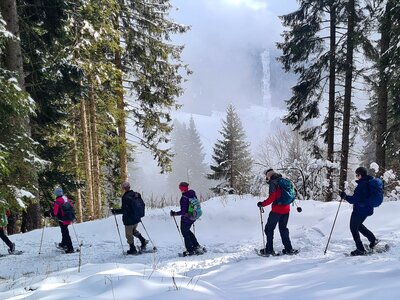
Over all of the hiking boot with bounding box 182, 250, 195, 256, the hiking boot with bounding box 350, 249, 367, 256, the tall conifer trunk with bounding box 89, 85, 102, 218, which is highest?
the tall conifer trunk with bounding box 89, 85, 102, 218

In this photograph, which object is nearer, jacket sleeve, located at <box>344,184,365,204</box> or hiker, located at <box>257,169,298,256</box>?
jacket sleeve, located at <box>344,184,365,204</box>

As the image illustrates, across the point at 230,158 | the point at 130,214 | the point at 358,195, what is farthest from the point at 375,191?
the point at 230,158

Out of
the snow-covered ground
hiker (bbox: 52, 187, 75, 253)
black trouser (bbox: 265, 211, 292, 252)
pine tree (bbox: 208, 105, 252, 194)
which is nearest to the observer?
the snow-covered ground

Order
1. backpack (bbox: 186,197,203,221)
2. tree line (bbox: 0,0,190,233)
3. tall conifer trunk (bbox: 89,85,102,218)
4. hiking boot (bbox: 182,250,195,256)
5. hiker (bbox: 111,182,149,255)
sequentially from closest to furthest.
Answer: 1. tree line (bbox: 0,0,190,233)
2. backpack (bbox: 186,197,203,221)
3. hiking boot (bbox: 182,250,195,256)
4. hiker (bbox: 111,182,149,255)
5. tall conifer trunk (bbox: 89,85,102,218)

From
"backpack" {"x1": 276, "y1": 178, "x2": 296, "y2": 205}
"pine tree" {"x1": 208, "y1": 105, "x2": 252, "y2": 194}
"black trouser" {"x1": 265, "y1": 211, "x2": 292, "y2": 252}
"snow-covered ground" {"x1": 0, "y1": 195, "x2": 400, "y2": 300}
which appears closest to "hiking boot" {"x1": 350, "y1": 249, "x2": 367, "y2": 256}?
"snow-covered ground" {"x1": 0, "y1": 195, "x2": 400, "y2": 300}

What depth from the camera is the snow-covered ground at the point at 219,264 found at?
475cm

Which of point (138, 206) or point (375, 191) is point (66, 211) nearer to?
point (138, 206)

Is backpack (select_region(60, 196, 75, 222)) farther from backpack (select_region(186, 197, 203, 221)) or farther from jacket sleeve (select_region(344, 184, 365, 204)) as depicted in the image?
jacket sleeve (select_region(344, 184, 365, 204))

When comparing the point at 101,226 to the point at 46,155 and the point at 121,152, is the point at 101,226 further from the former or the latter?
the point at 121,152

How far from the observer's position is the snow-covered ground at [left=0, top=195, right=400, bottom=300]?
4750mm

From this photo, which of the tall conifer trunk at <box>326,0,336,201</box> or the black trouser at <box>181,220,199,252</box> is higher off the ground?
the tall conifer trunk at <box>326,0,336,201</box>

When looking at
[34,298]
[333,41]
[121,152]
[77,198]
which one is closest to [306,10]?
[333,41]

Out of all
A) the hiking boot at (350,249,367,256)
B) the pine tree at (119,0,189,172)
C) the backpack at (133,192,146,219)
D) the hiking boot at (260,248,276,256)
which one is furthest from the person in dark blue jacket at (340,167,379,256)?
the pine tree at (119,0,189,172)

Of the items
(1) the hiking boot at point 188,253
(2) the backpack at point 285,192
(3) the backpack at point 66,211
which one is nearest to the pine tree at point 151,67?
(3) the backpack at point 66,211
